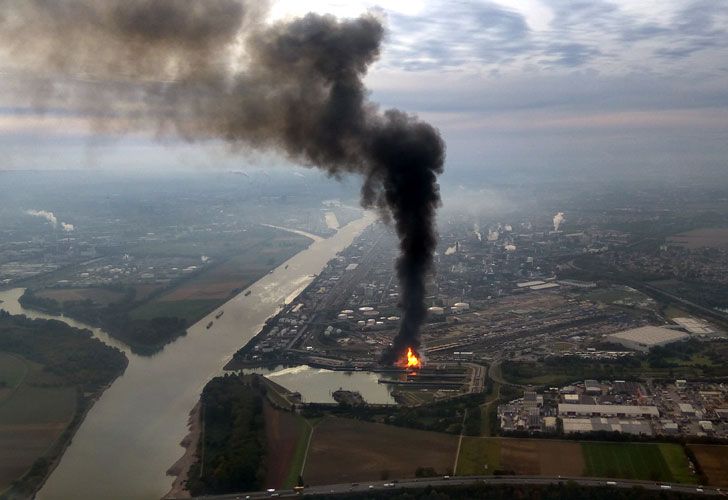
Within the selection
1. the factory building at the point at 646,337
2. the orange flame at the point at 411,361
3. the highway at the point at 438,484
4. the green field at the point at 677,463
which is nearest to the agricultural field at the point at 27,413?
the highway at the point at 438,484

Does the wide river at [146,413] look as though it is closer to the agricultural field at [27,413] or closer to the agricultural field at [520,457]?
the agricultural field at [27,413]

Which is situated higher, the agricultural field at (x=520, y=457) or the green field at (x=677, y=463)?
the green field at (x=677, y=463)

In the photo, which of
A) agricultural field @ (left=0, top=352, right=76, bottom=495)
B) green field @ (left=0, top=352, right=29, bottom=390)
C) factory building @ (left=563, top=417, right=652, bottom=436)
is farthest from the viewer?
green field @ (left=0, top=352, right=29, bottom=390)

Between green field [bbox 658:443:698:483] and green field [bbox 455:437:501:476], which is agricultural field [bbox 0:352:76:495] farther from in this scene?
green field [bbox 658:443:698:483]

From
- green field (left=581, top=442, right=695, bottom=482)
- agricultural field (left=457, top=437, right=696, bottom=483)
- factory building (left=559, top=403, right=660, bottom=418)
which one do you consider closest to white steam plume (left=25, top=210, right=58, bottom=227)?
factory building (left=559, top=403, right=660, bottom=418)

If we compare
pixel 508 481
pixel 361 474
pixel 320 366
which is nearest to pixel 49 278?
pixel 320 366

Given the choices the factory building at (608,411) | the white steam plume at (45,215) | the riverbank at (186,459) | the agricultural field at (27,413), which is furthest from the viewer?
the white steam plume at (45,215)

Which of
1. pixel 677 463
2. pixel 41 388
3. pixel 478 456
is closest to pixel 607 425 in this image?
pixel 677 463
